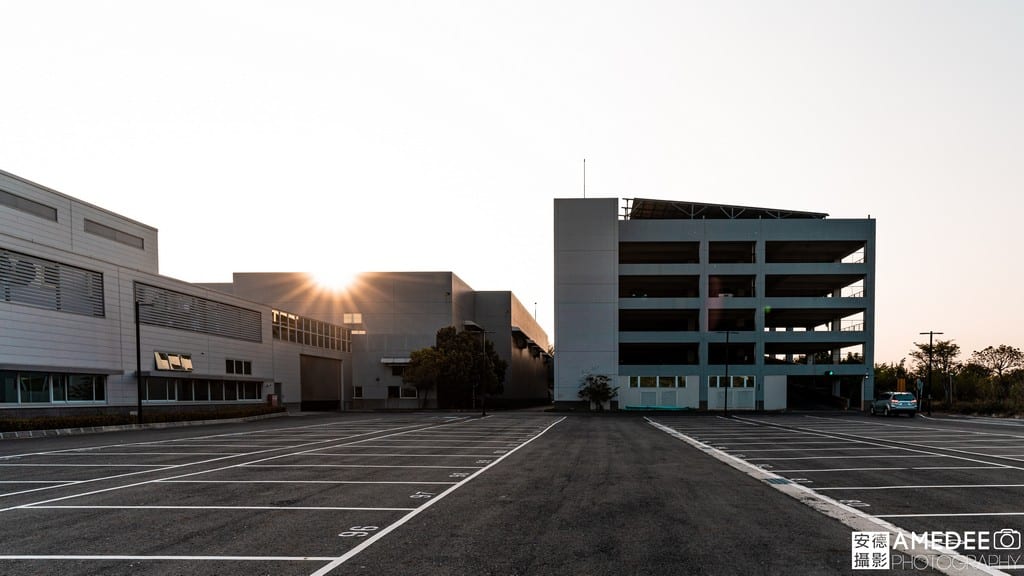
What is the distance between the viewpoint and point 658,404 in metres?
57.0

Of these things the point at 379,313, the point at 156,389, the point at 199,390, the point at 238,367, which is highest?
the point at 379,313

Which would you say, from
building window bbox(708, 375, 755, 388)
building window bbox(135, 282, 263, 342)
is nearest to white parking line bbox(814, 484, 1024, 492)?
building window bbox(135, 282, 263, 342)

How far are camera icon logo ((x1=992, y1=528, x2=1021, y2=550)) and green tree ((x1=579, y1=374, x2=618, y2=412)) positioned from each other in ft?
157

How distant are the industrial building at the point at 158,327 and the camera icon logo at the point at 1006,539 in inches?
1383

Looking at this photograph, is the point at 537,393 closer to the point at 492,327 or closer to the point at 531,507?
the point at 492,327

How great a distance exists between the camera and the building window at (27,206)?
111 feet

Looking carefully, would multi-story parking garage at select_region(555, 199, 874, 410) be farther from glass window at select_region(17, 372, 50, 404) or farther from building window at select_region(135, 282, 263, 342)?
glass window at select_region(17, 372, 50, 404)

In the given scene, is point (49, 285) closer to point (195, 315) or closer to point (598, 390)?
point (195, 315)

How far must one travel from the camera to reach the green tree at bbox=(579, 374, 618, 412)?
55.3m

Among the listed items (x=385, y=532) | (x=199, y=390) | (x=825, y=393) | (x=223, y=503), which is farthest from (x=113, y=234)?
(x=825, y=393)

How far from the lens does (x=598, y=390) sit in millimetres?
55219

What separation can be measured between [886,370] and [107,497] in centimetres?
10804

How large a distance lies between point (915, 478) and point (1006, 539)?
5565mm

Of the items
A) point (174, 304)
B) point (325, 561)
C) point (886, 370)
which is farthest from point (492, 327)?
point (325, 561)
